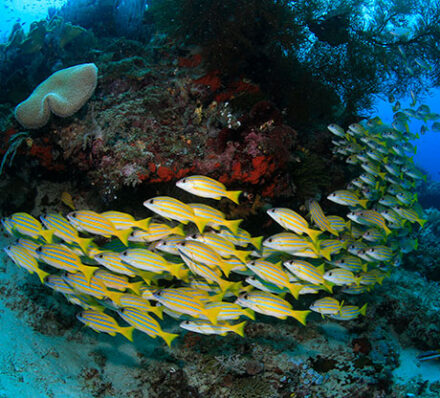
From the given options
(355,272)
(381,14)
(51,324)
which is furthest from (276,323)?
(381,14)

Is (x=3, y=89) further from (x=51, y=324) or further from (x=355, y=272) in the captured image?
(x=355, y=272)

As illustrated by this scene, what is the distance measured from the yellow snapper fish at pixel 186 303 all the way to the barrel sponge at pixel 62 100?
173 inches

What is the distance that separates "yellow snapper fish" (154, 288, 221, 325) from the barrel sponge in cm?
439

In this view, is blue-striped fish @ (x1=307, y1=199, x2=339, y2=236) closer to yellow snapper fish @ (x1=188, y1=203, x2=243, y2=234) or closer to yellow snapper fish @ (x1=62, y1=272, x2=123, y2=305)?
yellow snapper fish @ (x1=188, y1=203, x2=243, y2=234)

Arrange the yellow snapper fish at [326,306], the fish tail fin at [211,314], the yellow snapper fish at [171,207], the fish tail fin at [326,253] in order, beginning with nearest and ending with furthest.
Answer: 1. the fish tail fin at [211,314]
2. the yellow snapper fish at [171,207]
3. the fish tail fin at [326,253]
4. the yellow snapper fish at [326,306]

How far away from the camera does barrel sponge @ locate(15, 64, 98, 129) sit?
547cm

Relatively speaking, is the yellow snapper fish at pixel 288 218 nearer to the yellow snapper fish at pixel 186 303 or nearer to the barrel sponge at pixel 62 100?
the yellow snapper fish at pixel 186 303

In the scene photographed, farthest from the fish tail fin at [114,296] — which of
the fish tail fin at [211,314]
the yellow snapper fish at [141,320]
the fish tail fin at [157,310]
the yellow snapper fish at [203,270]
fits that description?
the fish tail fin at [211,314]

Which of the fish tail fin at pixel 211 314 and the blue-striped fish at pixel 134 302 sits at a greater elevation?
the fish tail fin at pixel 211 314

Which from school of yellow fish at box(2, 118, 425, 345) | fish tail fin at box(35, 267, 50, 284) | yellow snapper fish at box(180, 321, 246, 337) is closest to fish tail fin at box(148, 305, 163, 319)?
school of yellow fish at box(2, 118, 425, 345)

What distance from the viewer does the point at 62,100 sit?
547 centimetres

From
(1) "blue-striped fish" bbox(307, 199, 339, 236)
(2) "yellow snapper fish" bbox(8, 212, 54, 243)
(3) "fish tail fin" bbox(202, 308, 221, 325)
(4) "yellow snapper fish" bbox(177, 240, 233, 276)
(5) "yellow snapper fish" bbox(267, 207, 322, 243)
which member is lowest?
(3) "fish tail fin" bbox(202, 308, 221, 325)

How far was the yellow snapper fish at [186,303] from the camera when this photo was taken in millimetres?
3108

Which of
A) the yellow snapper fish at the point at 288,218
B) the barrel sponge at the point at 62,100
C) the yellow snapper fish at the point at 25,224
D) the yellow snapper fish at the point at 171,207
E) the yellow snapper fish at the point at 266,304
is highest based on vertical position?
the barrel sponge at the point at 62,100
